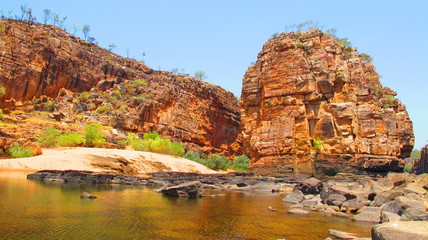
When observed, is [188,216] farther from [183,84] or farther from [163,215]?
[183,84]

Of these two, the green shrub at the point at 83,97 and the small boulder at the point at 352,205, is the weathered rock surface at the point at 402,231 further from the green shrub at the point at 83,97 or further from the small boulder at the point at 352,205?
the green shrub at the point at 83,97

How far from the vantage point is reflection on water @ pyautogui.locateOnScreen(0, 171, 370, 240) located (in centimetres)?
660

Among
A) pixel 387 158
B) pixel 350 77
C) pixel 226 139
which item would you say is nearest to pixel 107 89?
pixel 226 139

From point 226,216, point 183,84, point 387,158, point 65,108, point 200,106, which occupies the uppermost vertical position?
point 183,84

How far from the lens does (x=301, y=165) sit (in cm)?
3450

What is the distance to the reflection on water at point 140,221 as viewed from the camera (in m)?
6.60

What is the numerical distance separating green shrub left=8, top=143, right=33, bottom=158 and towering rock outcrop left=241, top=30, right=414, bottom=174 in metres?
24.2

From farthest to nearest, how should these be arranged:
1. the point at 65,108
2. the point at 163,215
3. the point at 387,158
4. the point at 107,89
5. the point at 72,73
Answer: the point at 107,89 < the point at 72,73 < the point at 65,108 < the point at 387,158 < the point at 163,215

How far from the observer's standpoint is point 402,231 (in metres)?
4.67

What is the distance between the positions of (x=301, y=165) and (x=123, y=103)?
37003mm

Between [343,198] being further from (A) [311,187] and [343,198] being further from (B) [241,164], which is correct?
(B) [241,164]

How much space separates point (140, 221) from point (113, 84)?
5987cm

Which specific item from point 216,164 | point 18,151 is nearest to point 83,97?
point 216,164

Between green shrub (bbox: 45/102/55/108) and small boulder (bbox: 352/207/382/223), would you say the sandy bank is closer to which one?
small boulder (bbox: 352/207/382/223)
